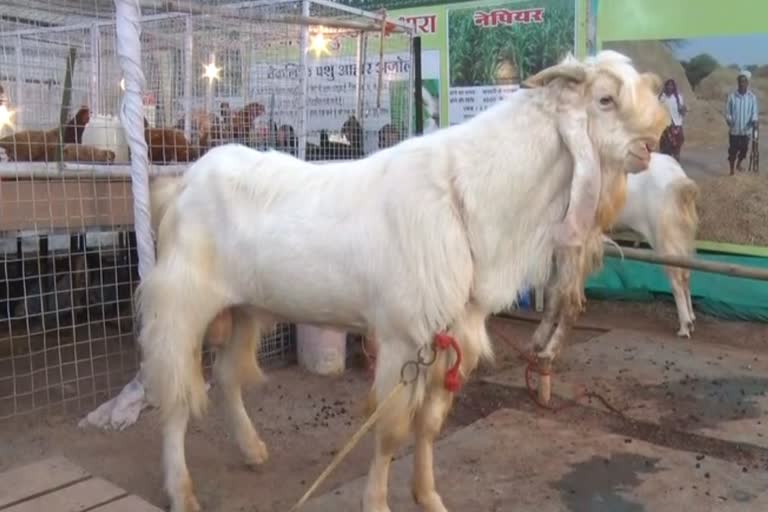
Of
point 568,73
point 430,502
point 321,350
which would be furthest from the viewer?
point 321,350

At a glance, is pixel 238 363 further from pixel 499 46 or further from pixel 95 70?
pixel 499 46

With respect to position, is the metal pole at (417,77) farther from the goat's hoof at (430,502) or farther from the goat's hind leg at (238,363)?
the goat's hoof at (430,502)

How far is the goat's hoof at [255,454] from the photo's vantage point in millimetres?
4228

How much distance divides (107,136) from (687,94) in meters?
5.48

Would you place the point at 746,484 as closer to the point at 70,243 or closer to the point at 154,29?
the point at 70,243

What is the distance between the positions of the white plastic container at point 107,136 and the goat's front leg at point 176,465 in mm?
2246

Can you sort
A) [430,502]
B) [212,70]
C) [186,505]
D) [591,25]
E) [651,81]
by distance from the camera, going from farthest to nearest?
[591,25] < [212,70] < [186,505] < [430,502] < [651,81]

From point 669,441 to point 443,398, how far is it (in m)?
2.04

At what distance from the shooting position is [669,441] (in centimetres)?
468

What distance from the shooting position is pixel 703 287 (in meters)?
8.02

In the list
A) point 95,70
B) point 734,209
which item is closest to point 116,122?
point 95,70

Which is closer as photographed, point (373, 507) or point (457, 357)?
point (457, 357)

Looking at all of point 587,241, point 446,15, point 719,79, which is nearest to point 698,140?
point 719,79

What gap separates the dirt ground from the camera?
408cm
